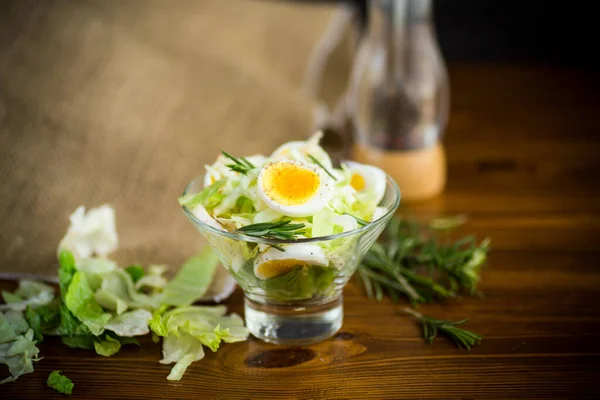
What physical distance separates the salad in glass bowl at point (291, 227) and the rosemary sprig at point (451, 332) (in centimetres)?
12

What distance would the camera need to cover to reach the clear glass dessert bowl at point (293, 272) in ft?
2.86

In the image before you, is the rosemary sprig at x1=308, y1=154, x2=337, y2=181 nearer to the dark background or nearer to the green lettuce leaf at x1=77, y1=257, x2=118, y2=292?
the green lettuce leaf at x1=77, y1=257, x2=118, y2=292

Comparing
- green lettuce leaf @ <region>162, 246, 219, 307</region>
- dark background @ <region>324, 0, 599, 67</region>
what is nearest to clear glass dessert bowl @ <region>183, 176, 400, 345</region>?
green lettuce leaf @ <region>162, 246, 219, 307</region>

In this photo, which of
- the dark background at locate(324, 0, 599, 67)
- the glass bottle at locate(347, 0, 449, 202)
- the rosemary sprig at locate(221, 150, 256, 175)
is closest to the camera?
the rosemary sprig at locate(221, 150, 256, 175)

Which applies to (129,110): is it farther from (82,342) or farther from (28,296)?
(82,342)

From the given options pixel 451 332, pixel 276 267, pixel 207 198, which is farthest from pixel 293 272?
pixel 451 332

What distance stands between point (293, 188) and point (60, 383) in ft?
1.21

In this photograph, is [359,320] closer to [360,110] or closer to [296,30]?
[360,110]

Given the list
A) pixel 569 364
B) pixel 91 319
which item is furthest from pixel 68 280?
pixel 569 364

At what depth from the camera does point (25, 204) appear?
3.98 feet

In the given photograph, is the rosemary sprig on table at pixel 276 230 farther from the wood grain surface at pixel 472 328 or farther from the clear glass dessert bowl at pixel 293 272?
the wood grain surface at pixel 472 328

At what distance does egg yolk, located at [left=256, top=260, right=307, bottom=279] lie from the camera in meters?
0.88

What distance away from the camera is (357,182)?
3.36 ft

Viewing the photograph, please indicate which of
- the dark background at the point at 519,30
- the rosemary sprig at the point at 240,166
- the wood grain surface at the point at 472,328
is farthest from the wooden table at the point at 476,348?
the dark background at the point at 519,30
